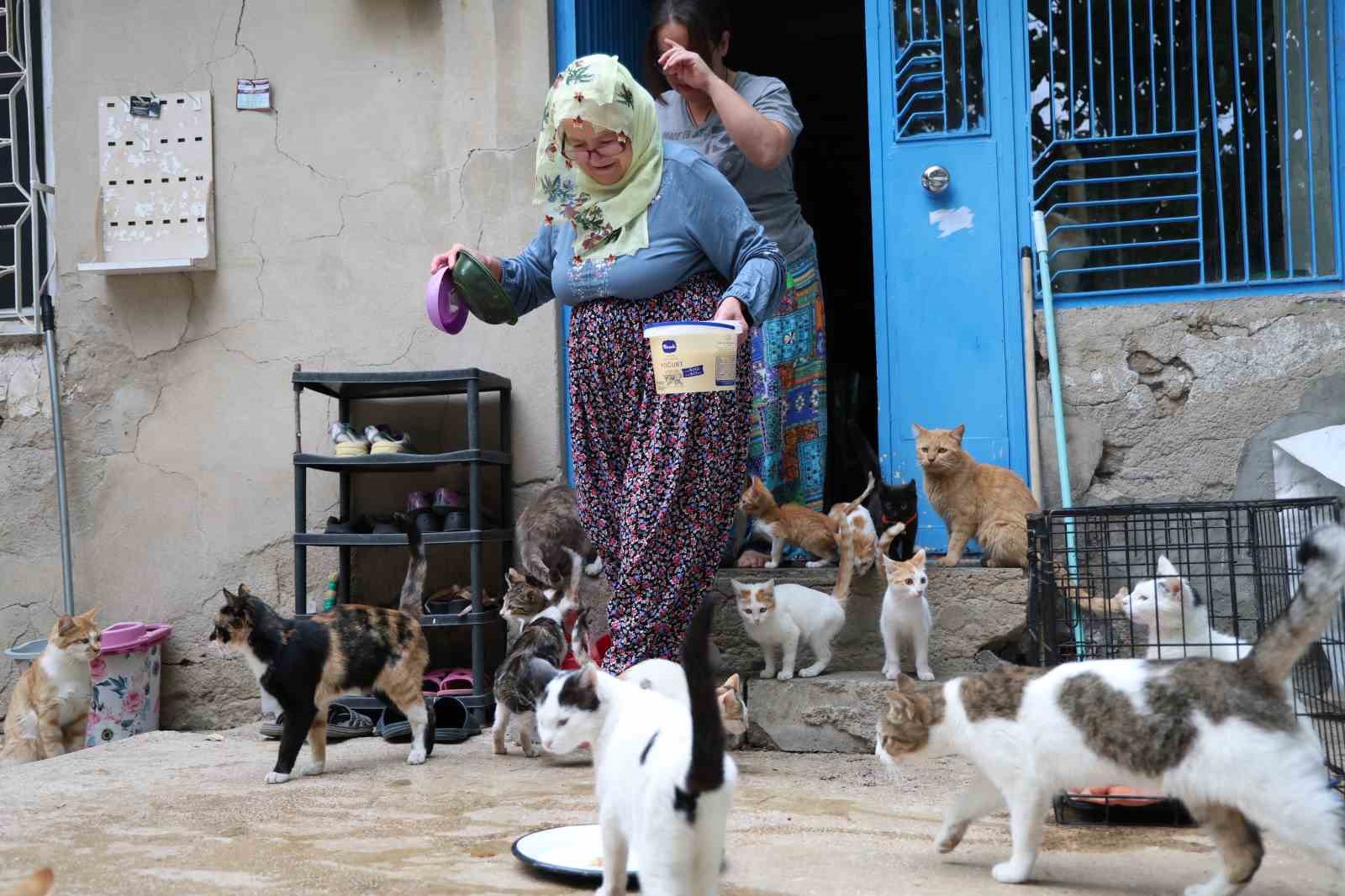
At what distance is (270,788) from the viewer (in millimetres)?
3492

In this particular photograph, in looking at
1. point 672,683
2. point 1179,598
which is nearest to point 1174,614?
point 1179,598

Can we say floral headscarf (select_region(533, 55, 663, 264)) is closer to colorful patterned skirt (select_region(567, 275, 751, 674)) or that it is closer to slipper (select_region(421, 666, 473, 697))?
colorful patterned skirt (select_region(567, 275, 751, 674))

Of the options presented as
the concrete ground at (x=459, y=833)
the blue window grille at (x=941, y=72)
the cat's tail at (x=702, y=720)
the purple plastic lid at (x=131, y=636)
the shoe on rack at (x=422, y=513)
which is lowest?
the concrete ground at (x=459, y=833)

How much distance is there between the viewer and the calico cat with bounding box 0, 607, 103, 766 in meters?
4.65

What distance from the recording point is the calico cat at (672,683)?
3.08m

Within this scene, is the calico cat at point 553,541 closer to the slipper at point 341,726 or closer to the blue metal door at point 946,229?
the slipper at point 341,726

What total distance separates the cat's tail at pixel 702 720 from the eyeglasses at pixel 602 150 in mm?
1691

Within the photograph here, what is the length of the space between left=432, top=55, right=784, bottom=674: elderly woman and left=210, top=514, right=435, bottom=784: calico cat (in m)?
0.93

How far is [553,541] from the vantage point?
441 cm

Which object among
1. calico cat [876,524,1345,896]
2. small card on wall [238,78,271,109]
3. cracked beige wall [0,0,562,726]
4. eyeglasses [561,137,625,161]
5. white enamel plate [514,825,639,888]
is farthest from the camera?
small card on wall [238,78,271,109]

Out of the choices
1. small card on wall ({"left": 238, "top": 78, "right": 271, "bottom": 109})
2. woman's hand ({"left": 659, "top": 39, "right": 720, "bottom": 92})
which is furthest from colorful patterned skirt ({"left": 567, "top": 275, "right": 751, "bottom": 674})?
small card on wall ({"left": 238, "top": 78, "right": 271, "bottom": 109})

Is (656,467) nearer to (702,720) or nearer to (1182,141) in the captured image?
(702,720)

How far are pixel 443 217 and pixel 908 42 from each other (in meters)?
1.99

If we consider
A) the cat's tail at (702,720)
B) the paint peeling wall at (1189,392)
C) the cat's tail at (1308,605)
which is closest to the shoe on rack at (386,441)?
the paint peeling wall at (1189,392)
